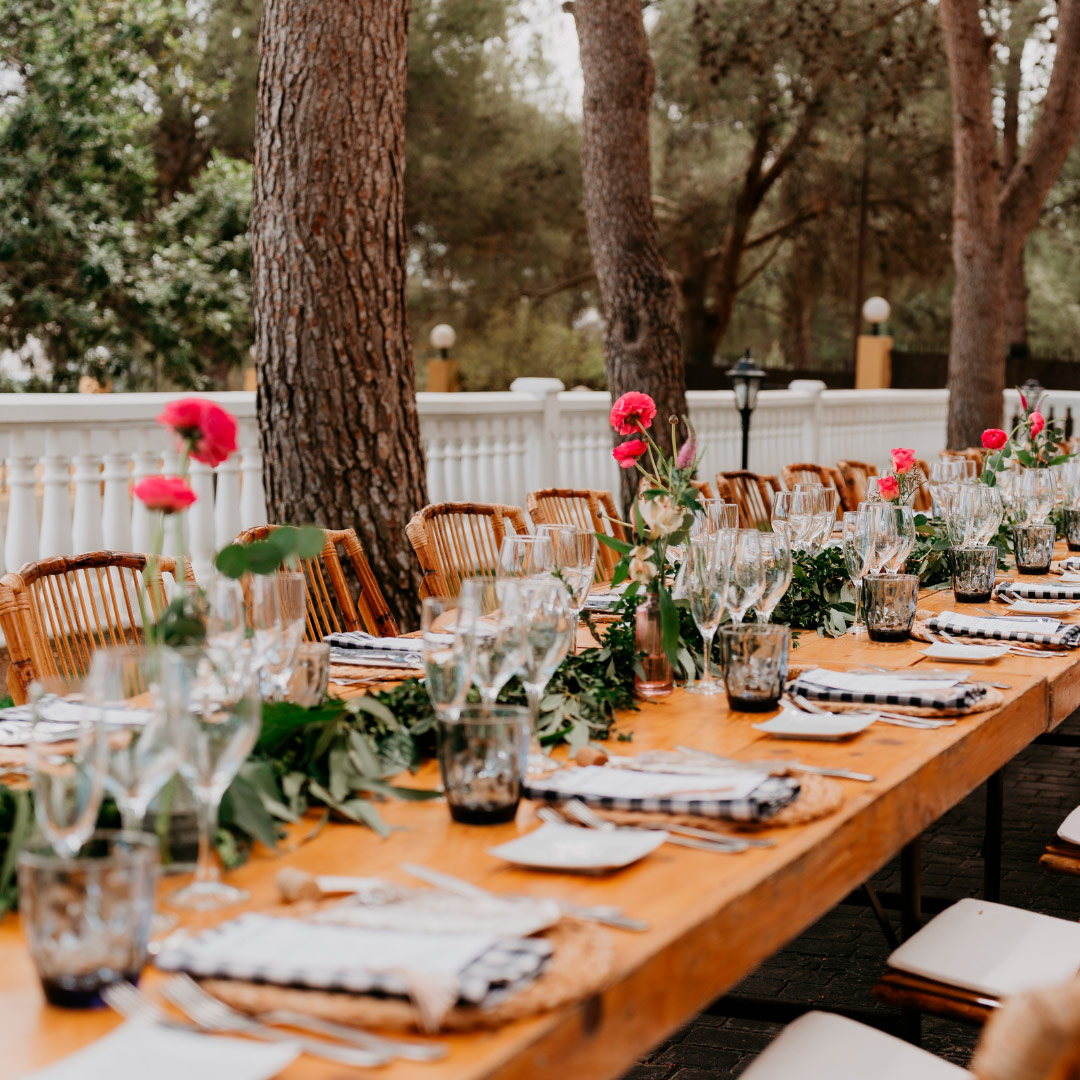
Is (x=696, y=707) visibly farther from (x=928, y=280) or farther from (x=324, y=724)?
(x=928, y=280)

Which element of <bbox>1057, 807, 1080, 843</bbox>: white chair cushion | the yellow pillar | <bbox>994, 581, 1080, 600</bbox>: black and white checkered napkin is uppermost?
the yellow pillar

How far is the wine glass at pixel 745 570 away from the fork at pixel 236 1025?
1.34 metres

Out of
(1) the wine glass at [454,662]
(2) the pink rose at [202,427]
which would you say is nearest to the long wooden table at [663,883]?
(1) the wine glass at [454,662]

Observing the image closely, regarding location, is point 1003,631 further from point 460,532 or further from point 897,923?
point 460,532

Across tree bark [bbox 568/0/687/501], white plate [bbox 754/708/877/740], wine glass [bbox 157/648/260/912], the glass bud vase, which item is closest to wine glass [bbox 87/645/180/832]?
wine glass [bbox 157/648/260/912]

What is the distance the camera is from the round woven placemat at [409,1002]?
3.62 feet

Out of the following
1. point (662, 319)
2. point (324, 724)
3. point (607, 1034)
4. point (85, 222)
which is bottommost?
point (607, 1034)

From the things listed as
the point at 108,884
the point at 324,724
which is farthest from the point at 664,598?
the point at 108,884

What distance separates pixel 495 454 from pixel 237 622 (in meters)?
5.81

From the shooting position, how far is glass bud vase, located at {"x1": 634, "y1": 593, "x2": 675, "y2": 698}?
7.68ft

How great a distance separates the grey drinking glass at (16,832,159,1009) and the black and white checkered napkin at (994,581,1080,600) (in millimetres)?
2642

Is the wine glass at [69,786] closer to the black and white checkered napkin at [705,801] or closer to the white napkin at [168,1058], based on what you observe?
the white napkin at [168,1058]

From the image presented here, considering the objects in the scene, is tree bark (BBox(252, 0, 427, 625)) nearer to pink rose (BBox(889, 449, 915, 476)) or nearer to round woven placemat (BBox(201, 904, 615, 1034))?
pink rose (BBox(889, 449, 915, 476))

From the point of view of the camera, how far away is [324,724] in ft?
5.87
